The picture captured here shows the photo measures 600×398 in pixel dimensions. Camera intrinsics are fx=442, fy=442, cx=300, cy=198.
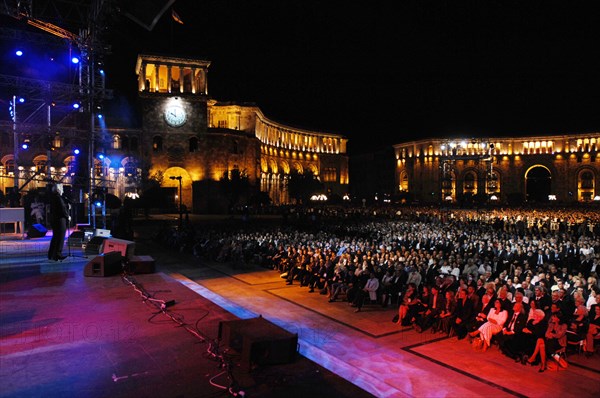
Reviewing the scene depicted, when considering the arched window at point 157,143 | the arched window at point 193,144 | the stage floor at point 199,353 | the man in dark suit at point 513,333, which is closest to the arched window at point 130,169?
the arched window at point 157,143

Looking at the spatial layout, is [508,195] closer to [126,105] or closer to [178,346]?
[126,105]

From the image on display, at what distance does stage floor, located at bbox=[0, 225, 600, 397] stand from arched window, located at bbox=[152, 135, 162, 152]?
47.5m

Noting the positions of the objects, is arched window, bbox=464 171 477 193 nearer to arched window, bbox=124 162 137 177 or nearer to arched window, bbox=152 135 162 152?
arched window, bbox=152 135 162 152

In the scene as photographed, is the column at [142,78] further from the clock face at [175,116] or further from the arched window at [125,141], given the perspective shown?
the arched window at [125,141]

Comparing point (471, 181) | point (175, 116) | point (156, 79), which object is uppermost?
point (156, 79)

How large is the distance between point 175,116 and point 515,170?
7512 centimetres

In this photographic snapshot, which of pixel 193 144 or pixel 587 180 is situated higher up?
pixel 193 144

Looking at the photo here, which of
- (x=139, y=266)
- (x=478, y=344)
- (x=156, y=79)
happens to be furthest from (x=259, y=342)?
(x=156, y=79)

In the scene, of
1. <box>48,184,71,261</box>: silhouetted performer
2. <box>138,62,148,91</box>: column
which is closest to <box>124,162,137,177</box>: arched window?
Result: <box>138,62,148,91</box>: column

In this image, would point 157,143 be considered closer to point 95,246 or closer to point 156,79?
point 156,79

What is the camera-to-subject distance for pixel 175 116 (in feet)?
194

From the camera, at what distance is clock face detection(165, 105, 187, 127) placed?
193 ft

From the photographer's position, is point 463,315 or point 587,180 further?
point 587,180

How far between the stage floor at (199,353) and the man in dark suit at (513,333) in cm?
23
